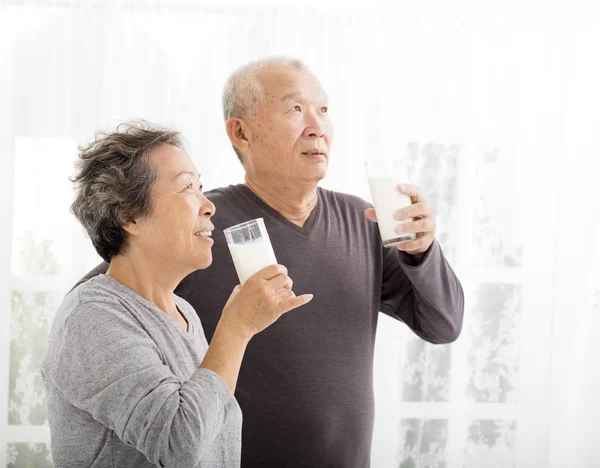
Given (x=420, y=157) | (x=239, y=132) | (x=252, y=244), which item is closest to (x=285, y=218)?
(x=239, y=132)

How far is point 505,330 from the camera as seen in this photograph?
4.11m

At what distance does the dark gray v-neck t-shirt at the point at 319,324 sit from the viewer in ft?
→ 6.18

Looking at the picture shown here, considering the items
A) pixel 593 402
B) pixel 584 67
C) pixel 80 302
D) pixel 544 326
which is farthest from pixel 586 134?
pixel 80 302

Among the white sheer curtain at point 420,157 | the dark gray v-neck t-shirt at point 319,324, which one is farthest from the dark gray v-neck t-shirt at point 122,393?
the white sheer curtain at point 420,157

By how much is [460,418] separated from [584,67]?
2.24 meters

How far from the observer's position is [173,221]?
4.78ft

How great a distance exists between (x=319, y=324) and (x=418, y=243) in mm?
395

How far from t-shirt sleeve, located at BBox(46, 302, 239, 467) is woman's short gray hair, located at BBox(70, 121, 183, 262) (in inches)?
9.3

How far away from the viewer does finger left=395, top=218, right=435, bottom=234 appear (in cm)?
171

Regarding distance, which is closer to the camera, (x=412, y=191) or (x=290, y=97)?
(x=412, y=191)

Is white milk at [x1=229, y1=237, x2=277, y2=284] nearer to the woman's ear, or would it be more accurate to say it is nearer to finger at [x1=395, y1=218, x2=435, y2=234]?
the woman's ear

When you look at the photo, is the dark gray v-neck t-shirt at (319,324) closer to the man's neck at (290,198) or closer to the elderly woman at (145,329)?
the man's neck at (290,198)

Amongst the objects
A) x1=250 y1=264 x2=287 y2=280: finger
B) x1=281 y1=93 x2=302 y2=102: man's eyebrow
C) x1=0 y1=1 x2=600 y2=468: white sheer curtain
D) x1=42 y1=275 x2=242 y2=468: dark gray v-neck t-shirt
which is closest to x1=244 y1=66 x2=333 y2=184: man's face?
x1=281 y1=93 x2=302 y2=102: man's eyebrow

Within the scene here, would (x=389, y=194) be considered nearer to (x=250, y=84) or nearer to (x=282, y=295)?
(x=282, y=295)
